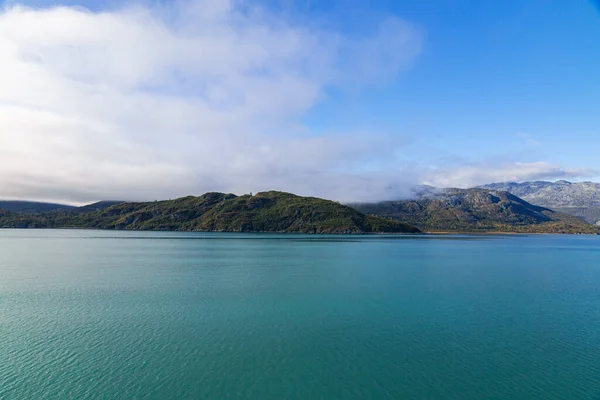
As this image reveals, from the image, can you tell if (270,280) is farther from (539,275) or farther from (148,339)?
(539,275)

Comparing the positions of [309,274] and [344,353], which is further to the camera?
→ [309,274]

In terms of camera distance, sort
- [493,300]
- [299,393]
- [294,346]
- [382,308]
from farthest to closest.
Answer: [493,300], [382,308], [294,346], [299,393]

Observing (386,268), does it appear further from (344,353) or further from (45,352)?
(45,352)

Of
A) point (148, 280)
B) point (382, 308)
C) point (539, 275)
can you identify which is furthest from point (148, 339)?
point (539, 275)

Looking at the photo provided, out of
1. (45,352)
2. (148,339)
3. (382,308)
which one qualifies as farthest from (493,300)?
(45,352)

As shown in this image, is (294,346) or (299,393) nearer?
(299,393)

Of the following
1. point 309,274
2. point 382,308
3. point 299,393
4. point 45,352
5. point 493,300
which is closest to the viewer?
point 299,393
